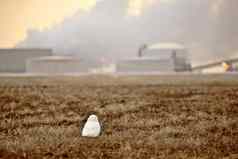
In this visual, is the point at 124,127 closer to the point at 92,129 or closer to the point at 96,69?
the point at 92,129

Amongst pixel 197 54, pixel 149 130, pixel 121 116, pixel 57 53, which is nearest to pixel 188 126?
pixel 149 130

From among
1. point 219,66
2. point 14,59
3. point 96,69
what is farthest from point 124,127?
point 96,69

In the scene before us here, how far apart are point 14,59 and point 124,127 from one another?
7136 centimetres

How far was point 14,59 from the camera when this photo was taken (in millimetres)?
83375

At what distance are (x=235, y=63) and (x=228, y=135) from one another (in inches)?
2994

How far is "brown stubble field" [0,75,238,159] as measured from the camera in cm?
1220

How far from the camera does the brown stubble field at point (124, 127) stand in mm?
12203

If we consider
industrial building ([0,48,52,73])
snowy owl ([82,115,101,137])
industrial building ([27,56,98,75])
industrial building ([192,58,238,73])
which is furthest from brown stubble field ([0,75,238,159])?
industrial building ([0,48,52,73])

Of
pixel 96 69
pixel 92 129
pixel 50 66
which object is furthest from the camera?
pixel 96 69

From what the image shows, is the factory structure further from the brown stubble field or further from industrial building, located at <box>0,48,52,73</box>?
the brown stubble field

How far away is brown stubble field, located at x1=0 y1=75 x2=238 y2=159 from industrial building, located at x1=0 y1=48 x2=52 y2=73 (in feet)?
195

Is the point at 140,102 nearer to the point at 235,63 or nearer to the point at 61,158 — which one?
the point at 61,158

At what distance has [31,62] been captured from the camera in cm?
7719

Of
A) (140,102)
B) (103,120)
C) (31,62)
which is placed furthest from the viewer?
(31,62)
